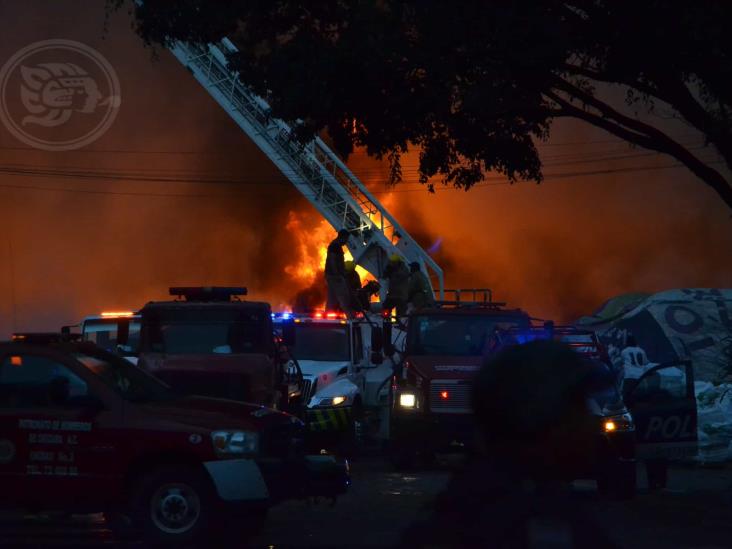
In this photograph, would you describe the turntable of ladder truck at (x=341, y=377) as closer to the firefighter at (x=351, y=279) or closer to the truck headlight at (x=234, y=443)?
the firefighter at (x=351, y=279)

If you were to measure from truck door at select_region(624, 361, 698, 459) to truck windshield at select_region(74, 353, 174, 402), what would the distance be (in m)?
6.31

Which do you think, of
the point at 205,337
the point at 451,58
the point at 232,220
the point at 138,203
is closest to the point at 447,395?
the point at 205,337

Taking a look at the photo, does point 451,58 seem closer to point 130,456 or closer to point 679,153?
point 679,153

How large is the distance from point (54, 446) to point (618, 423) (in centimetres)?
679

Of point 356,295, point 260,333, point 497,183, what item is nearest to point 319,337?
point 356,295

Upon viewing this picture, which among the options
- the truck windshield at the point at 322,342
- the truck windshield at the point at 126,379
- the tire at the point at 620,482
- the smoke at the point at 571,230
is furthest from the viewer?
the smoke at the point at 571,230

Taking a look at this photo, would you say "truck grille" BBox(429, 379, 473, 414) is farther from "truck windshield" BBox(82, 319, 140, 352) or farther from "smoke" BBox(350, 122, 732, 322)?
"smoke" BBox(350, 122, 732, 322)

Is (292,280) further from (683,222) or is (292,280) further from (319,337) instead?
(319,337)

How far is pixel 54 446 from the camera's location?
35.0 feet

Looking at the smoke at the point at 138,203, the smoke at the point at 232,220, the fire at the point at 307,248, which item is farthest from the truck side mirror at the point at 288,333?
the smoke at the point at 138,203

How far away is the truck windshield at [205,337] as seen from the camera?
15.3m

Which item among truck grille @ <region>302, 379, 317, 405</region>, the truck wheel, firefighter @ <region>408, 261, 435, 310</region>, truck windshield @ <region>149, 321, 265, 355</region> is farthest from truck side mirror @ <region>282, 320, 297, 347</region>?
firefighter @ <region>408, 261, 435, 310</region>

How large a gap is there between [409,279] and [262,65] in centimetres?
1086

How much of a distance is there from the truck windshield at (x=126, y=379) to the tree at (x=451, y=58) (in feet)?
15.0
